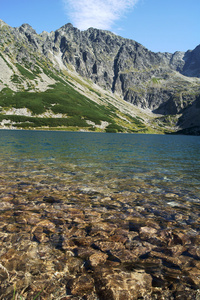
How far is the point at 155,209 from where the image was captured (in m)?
9.34

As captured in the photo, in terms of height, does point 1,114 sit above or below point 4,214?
above

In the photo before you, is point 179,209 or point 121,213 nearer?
point 121,213

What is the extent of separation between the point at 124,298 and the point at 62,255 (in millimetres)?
2058

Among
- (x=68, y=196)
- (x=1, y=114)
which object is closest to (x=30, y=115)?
(x=1, y=114)

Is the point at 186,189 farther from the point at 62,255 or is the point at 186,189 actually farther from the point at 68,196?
the point at 62,255

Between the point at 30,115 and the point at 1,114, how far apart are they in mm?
24429

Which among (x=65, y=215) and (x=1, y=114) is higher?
(x=1, y=114)

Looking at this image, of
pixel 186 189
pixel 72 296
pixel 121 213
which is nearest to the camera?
pixel 72 296

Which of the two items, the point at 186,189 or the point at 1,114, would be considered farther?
the point at 1,114

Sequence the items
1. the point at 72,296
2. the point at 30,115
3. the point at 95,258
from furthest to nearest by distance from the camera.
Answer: the point at 30,115
the point at 95,258
the point at 72,296

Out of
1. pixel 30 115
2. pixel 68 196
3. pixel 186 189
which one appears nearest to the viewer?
pixel 68 196

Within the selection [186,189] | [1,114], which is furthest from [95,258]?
[1,114]

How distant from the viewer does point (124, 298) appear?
4.02 metres

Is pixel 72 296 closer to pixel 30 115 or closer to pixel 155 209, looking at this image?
pixel 155 209
